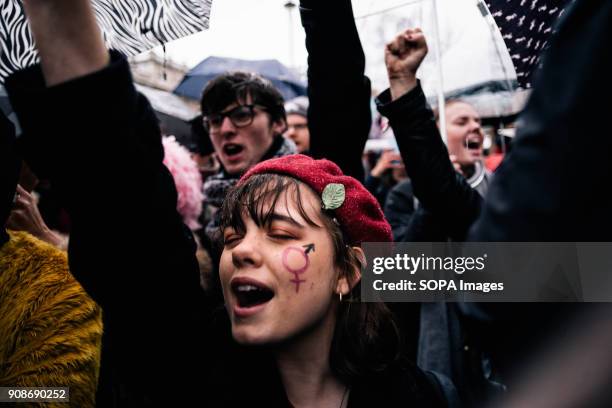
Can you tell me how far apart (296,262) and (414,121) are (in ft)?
2.86

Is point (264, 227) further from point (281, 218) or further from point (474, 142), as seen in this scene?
point (474, 142)

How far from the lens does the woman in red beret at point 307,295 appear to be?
4.09ft

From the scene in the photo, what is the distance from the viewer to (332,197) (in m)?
1.37

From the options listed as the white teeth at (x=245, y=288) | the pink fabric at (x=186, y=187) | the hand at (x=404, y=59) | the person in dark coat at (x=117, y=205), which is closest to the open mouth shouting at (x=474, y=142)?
the hand at (x=404, y=59)

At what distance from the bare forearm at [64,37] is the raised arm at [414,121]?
49.9 inches

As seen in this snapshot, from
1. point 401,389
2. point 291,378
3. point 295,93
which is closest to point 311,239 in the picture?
point 291,378

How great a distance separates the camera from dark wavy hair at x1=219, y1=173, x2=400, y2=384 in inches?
52.6

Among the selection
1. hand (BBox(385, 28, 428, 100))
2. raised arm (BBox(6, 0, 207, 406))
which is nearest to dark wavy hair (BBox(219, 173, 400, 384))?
raised arm (BBox(6, 0, 207, 406))

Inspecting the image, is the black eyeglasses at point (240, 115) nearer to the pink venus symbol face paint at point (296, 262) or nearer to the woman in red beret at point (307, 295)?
the woman in red beret at point (307, 295)

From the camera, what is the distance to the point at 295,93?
4.99 meters

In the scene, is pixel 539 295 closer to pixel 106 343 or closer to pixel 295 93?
pixel 106 343

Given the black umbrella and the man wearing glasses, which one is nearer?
the man wearing glasses

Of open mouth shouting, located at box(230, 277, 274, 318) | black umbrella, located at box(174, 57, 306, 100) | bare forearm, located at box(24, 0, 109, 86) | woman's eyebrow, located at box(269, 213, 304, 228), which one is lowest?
open mouth shouting, located at box(230, 277, 274, 318)

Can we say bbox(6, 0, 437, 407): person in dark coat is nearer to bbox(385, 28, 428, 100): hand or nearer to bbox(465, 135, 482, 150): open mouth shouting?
bbox(385, 28, 428, 100): hand
